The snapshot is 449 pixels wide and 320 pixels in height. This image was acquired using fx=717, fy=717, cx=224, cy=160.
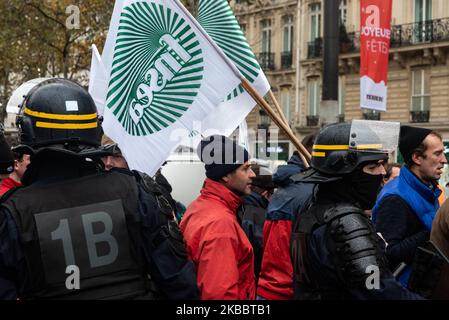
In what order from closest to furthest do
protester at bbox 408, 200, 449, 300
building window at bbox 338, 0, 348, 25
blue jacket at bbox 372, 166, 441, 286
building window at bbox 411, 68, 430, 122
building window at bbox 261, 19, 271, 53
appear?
protester at bbox 408, 200, 449, 300, blue jacket at bbox 372, 166, 441, 286, building window at bbox 411, 68, 430, 122, building window at bbox 338, 0, 348, 25, building window at bbox 261, 19, 271, 53

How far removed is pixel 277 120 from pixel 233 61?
3.24 feet

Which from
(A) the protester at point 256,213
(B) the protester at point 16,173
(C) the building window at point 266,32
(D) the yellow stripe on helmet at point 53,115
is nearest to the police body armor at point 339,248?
(D) the yellow stripe on helmet at point 53,115

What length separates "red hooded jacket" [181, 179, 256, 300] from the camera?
143 inches

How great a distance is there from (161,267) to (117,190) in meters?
0.37

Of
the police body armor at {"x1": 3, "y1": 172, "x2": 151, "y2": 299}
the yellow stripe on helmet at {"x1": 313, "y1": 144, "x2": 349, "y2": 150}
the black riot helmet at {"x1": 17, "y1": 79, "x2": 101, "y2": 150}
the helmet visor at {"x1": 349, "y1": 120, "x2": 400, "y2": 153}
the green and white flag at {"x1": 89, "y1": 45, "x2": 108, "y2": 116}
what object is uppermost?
the green and white flag at {"x1": 89, "y1": 45, "x2": 108, "y2": 116}

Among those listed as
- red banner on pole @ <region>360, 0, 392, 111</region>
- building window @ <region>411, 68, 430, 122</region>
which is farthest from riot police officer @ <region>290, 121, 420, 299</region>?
building window @ <region>411, 68, 430, 122</region>

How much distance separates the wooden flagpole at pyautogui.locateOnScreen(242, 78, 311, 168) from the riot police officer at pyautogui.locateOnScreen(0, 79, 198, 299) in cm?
193

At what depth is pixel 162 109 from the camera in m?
5.38

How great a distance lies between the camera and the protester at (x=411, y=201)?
4.61 metres

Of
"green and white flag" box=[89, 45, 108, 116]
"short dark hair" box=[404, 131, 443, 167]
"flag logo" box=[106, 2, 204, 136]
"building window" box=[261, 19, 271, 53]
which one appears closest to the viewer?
"short dark hair" box=[404, 131, 443, 167]

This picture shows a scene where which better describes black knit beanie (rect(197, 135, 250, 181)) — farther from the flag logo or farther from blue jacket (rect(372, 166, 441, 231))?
blue jacket (rect(372, 166, 441, 231))

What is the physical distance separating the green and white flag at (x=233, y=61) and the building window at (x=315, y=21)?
87.7 feet

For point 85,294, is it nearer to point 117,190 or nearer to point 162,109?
point 117,190

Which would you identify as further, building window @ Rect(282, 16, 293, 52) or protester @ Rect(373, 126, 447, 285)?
building window @ Rect(282, 16, 293, 52)
